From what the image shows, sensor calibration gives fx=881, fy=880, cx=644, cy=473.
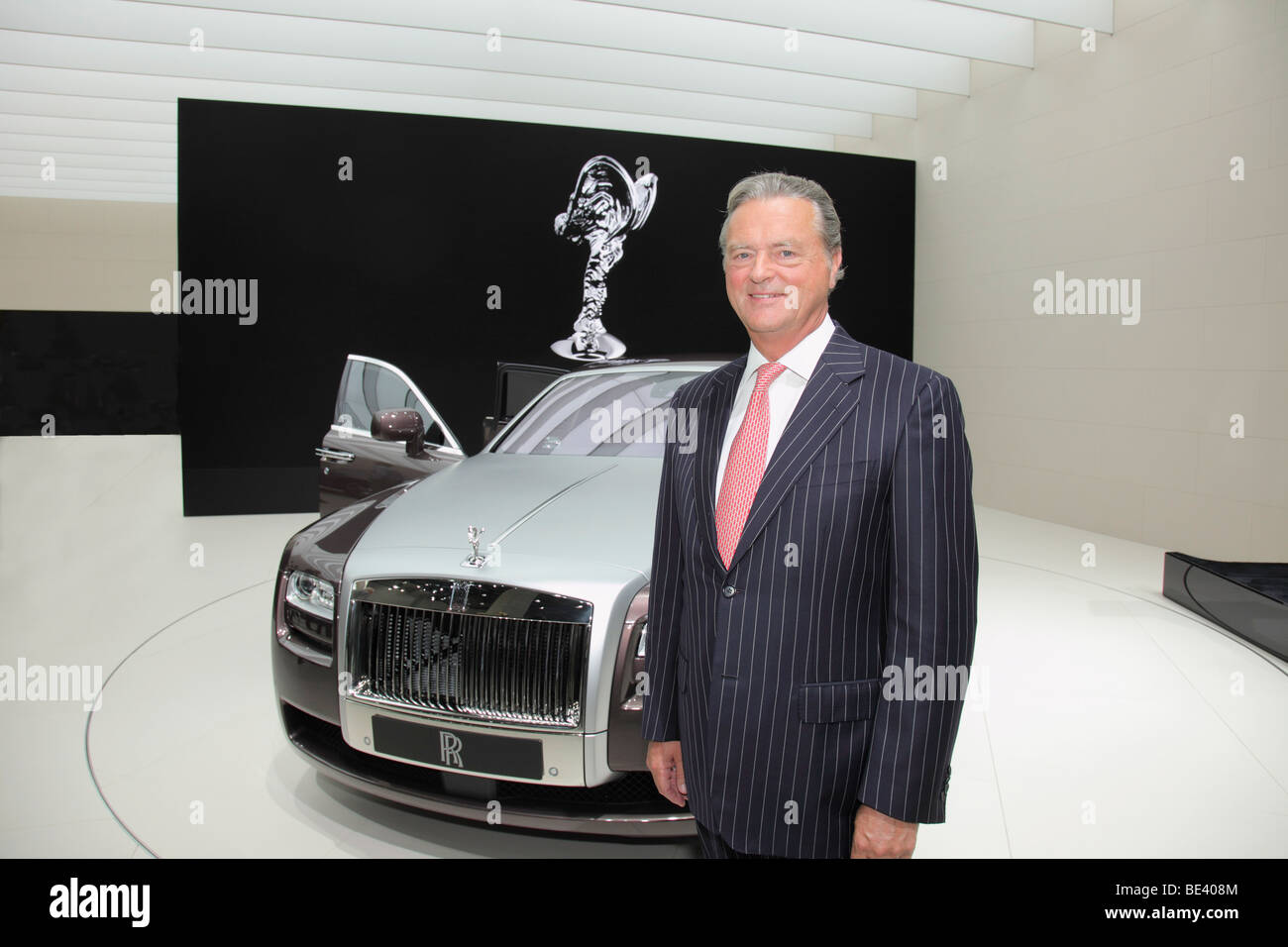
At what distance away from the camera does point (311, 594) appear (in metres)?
2.40

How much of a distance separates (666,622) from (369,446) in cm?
243

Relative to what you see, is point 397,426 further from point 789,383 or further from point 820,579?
point 820,579

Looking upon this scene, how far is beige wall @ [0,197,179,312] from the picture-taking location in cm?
1534

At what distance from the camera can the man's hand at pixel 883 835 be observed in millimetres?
1232

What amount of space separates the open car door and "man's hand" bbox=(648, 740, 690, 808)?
2.03m

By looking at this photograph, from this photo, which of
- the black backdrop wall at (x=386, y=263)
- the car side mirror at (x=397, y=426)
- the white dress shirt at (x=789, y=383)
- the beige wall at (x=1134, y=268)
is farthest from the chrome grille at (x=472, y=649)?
the black backdrop wall at (x=386, y=263)

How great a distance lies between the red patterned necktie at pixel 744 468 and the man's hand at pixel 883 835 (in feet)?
1.34

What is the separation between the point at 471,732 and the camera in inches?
81.4

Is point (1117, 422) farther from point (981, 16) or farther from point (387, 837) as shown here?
point (387, 837)

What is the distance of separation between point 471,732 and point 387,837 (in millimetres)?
551

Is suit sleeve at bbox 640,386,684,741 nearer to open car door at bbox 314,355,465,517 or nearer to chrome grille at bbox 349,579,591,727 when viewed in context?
chrome grille at bbox 349,579,591,727

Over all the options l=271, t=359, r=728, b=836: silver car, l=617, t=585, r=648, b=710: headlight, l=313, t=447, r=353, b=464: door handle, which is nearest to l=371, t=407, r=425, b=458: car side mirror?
l=313, t=447, r=353, b=464: door handle
